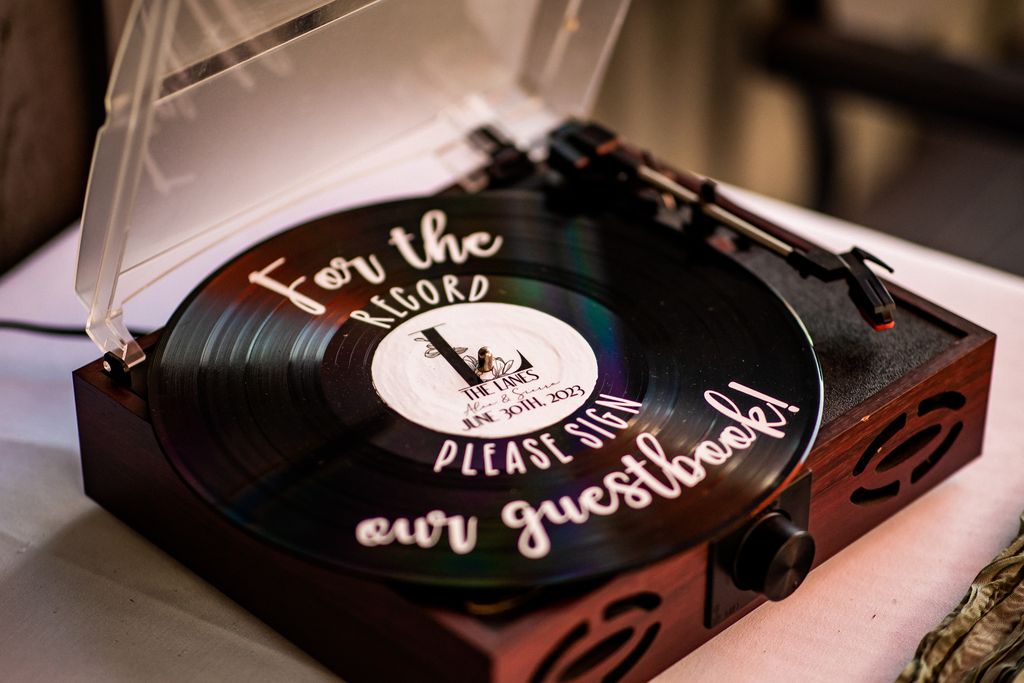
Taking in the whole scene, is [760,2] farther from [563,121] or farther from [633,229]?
[633,229]

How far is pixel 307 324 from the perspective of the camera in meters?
1.02

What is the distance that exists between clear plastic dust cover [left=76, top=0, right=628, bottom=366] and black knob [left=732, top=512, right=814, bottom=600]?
0.47m

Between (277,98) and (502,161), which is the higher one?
(277,98)

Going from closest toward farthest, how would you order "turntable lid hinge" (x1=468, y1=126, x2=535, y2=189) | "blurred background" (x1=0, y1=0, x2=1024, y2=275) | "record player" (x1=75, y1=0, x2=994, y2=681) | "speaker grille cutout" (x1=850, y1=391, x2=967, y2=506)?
"record player" (x1=75, y1=0, x2=994, y2=681) < "speaker grille cutout" (x1=850, y1=391, x2=967, y2=506) < "turntable lid hinge" (x1=468, y1=126, x2=535, y2=189) < "blurred background" (x1=0, y1=0, x2=1024, y2=275)

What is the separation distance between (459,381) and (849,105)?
1.97 metres

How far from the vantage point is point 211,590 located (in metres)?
0.97

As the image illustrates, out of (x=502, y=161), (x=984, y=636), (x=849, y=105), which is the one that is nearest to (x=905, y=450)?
(x=984, y=636)

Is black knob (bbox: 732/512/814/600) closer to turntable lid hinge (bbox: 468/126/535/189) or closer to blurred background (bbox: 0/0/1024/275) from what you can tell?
turntable lid hinge (bbox: 468/126/535/189)

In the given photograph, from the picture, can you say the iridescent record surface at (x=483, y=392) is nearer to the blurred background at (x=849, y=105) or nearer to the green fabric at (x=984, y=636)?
A: the green fabric at (x=984, y=636)

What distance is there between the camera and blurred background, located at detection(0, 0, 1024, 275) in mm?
2081

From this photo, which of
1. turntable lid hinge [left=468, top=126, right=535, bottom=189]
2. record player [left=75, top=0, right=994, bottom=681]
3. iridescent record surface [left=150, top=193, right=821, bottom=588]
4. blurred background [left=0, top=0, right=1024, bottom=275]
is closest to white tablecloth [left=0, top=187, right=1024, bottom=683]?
record player [left=75, top=0, right=994, bottom=681]

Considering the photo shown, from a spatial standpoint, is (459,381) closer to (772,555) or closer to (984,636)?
(772,555)

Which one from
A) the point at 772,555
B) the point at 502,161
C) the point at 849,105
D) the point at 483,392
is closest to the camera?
the point at 772,555

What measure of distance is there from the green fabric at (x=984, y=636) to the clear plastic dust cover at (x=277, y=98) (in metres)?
0.62
